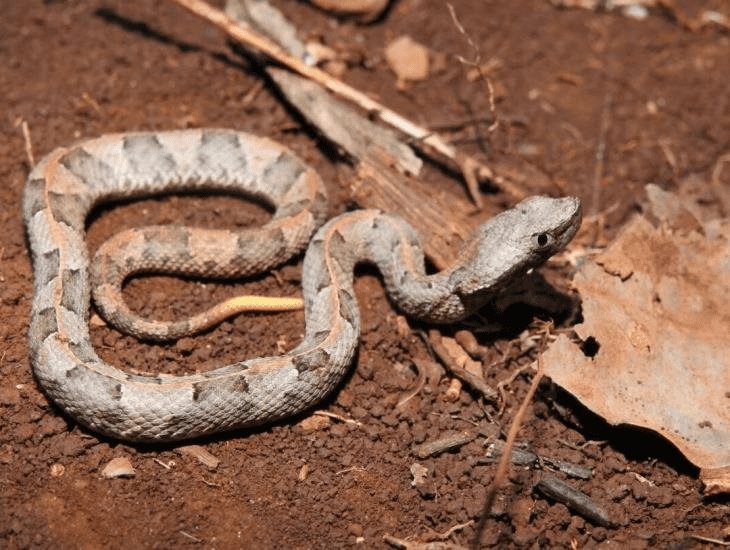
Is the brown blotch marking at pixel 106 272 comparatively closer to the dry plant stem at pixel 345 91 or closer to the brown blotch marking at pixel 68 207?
the brown blotch marking at pixel 68 207

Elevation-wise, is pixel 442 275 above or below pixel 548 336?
above

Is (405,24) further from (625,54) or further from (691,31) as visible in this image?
(691,31)

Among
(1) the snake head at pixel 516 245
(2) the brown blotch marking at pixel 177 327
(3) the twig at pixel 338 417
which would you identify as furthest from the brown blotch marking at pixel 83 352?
→ (1) the snake head at pixel 516 245

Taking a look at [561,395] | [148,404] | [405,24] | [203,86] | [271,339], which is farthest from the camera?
[405,24]

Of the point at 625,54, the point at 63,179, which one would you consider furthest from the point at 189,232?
the point at 625,54

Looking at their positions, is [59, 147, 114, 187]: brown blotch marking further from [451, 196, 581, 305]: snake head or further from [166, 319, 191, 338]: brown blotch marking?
[451, 196, 581, 305]: snake head

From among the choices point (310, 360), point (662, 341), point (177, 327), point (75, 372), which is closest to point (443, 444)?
point (310, 360)

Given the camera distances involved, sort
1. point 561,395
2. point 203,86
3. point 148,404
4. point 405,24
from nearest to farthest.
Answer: point 148,404
point 561,395
point 203,86
point 405,24

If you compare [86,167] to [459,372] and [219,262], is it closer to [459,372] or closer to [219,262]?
[219,262]

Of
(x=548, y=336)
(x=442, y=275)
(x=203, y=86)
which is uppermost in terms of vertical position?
(x=203, y=86)
